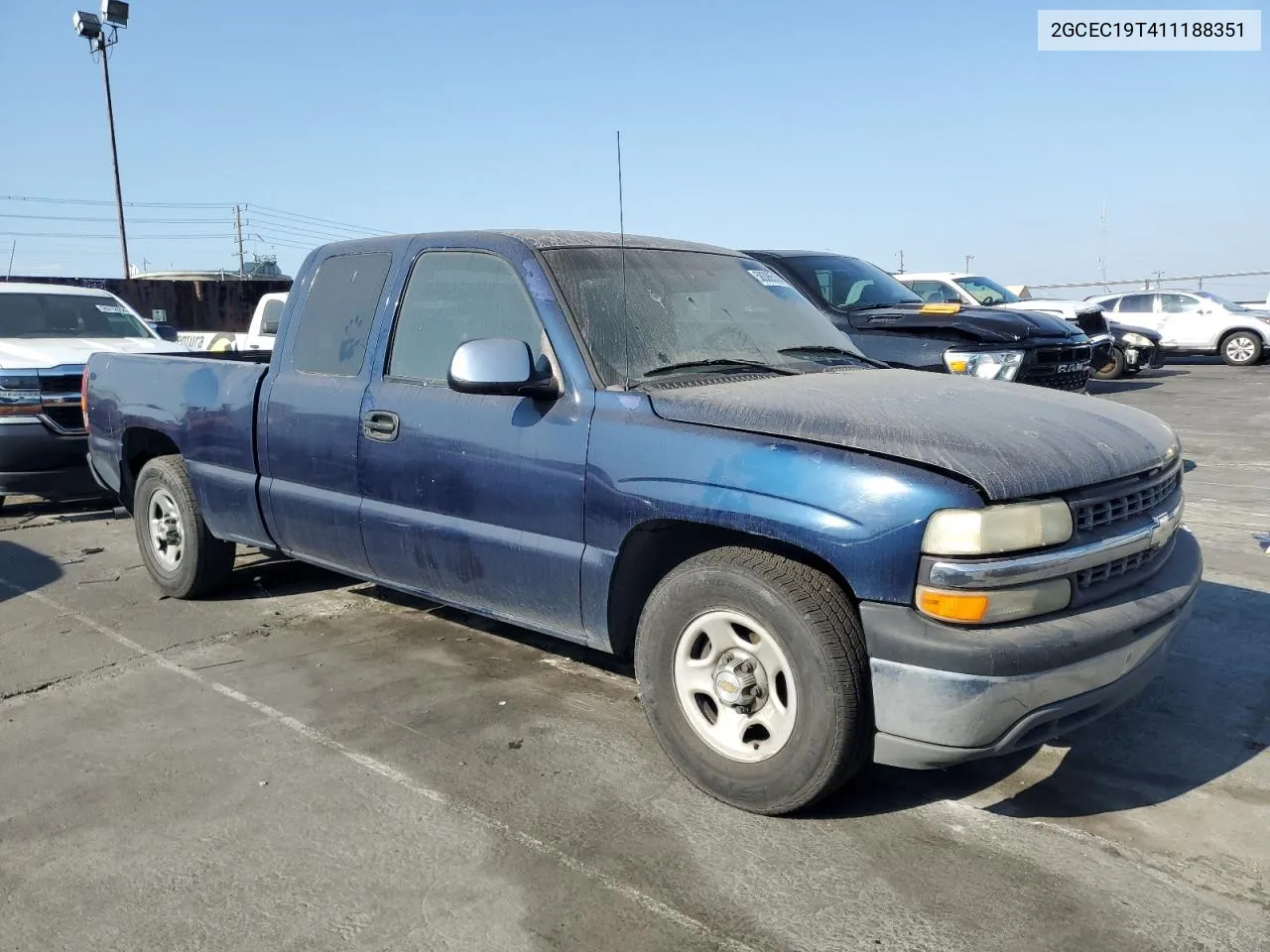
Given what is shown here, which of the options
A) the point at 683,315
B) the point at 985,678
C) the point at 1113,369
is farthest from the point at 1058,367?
the point at 1113,369

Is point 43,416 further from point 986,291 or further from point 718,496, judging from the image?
point 986,291

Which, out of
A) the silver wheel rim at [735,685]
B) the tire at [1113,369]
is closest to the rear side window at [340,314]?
the silver wheel rim at [735,685]

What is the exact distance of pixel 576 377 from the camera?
3.64 m

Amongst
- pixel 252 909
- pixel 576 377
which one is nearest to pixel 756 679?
pixel 576 377

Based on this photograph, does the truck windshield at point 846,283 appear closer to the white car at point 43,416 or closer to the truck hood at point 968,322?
the truck hood at point 968,322

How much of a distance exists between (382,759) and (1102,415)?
2.74 metres

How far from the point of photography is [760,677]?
3131 mm

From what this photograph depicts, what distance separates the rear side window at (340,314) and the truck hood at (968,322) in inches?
192

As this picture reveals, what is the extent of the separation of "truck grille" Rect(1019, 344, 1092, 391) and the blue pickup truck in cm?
428

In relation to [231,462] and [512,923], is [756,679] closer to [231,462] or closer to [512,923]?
[512,923]

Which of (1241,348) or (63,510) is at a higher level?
(1241,348)

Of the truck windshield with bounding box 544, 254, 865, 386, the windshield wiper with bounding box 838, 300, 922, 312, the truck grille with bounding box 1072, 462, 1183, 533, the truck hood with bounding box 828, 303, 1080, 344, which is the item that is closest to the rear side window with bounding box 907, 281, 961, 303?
the windshield wiper with bounding box 838, 300, 922, 312

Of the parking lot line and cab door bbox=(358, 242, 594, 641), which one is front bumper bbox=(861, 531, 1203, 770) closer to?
the parking lot line

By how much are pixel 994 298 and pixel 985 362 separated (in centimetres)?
960
